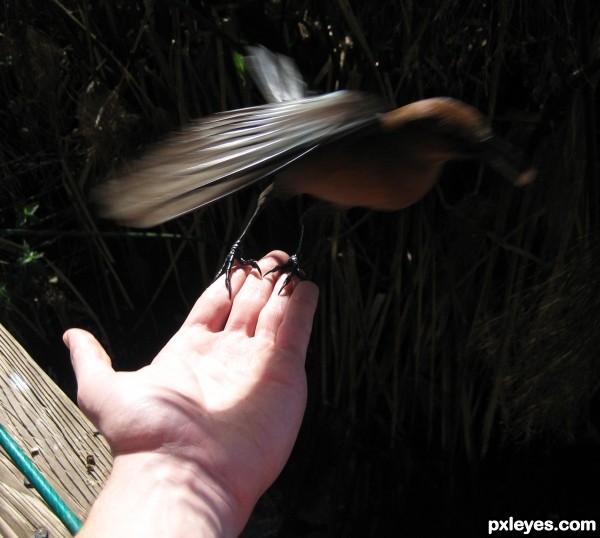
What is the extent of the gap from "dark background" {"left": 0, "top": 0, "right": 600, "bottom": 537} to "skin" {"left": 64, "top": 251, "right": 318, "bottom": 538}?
2.49 feet

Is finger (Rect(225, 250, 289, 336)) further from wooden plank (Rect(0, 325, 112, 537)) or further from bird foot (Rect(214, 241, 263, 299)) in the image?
wooden plank (Rect(0, 325, 112, 537))

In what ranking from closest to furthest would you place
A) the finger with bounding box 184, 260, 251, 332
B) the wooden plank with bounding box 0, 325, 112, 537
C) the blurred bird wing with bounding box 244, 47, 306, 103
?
the wooden plank with bounding box 0, 325, 112, 537 < the finger with bounding box 184, 260, 251, 332 < the blurred bird wing with bounding box 244, 47, 306, 103

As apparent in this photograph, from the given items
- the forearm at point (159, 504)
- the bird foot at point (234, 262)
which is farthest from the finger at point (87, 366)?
the bird foot at point (234, 262)

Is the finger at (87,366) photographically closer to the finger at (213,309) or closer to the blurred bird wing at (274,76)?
the finger at (213,309)

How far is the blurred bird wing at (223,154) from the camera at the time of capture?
130 centimetres

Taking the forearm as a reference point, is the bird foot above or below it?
Result: above

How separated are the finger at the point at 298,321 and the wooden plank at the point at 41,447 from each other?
38 cm

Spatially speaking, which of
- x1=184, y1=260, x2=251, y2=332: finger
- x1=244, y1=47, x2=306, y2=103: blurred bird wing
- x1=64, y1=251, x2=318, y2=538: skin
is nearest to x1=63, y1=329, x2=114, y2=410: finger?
x1=64, y1=251, x2=318, y2=538: skin

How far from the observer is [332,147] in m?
1.65

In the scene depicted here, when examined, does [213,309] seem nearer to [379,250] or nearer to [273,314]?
[273,314]

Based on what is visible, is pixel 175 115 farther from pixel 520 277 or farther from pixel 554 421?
pixel 554 421

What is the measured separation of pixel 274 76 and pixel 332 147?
1.04 ft

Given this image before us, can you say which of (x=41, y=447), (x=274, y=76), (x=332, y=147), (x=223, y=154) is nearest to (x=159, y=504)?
(x=41, y=447)

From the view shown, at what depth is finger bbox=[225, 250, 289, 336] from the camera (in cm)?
142
